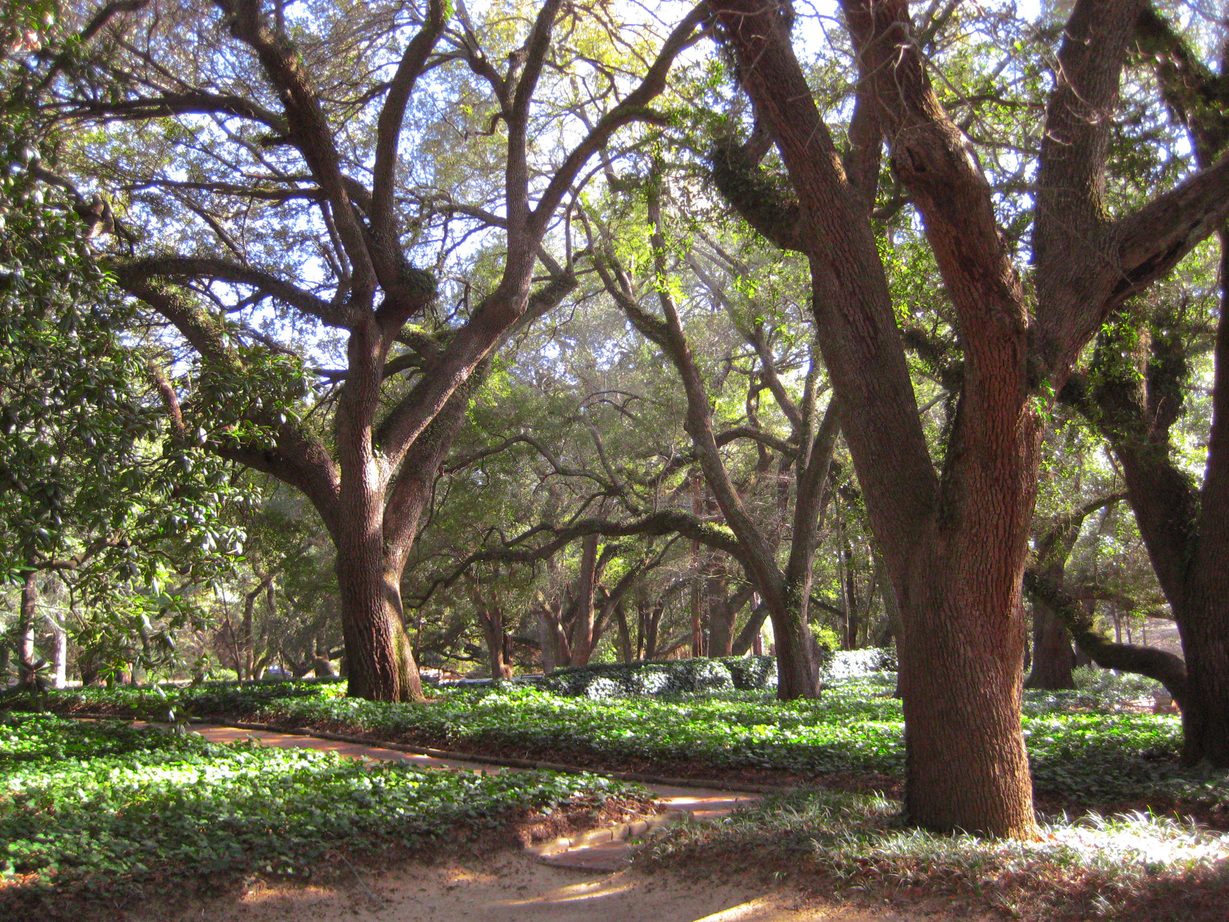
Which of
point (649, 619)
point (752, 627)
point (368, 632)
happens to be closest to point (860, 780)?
point (368, 632)

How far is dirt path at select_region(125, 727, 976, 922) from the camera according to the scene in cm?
427

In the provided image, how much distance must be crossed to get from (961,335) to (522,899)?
407 cm

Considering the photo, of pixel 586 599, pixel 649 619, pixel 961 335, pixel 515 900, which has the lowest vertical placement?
pixel 515 900

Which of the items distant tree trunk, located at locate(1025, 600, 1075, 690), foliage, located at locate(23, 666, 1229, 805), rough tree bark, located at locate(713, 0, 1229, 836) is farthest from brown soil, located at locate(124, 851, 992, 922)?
distant tree trunk, located at locate(1025, 600, 1075, 690)

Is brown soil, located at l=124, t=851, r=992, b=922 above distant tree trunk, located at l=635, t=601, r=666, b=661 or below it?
below

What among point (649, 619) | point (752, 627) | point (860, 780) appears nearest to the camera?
point (860, 780)

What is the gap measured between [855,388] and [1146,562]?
14012 millimetres

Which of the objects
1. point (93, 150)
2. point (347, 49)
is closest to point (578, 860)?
point (347, 49)

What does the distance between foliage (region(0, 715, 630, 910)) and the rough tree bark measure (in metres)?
2.83

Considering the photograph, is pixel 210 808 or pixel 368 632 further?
pixel 368 632

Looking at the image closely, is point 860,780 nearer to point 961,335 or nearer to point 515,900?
point 515,900

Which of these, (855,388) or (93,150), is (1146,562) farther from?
(93,150)

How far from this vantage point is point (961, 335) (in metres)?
4.95

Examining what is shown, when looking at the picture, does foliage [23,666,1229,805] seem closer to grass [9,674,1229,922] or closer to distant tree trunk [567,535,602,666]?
grass [9,674,1229,922]
